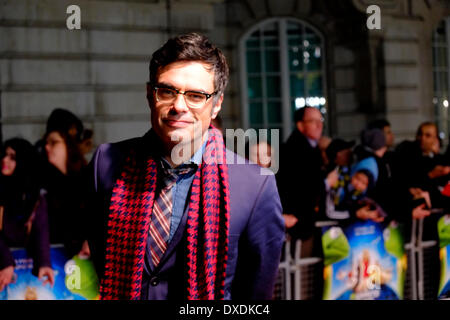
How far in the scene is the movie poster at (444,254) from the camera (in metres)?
5.10

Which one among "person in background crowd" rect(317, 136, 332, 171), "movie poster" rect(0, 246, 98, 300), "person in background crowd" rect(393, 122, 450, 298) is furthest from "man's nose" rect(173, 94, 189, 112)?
"person in background crowd" rect(393, 122, 450, 298)

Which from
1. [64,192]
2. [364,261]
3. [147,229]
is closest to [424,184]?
[364,261]

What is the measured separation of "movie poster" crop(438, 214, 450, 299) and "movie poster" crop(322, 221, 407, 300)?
45cm

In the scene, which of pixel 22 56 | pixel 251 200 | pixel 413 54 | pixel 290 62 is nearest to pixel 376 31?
pixel 413 54

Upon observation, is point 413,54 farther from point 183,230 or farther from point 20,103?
point 183,230

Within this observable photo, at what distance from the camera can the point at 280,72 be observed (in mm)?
9383

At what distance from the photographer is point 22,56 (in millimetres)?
6582

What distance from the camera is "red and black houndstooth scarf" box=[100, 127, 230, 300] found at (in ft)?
6.91

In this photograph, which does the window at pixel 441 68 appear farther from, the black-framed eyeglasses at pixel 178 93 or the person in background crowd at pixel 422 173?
the black-framed eyeglasses at pixel 178 93

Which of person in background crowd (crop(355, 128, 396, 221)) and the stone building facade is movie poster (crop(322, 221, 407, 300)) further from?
the stone building facade

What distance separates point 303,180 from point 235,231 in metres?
2.28

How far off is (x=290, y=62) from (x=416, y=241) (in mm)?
5062

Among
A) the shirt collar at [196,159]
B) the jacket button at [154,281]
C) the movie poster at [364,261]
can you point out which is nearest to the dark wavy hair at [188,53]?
the shirt collar at [196,159]

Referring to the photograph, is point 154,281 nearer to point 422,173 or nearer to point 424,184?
point 424,184
